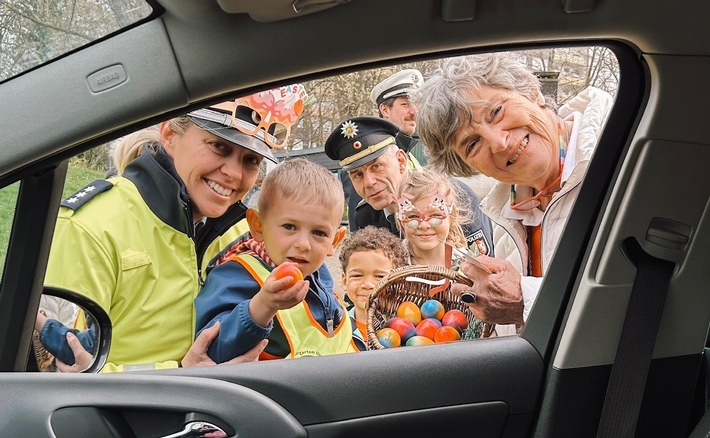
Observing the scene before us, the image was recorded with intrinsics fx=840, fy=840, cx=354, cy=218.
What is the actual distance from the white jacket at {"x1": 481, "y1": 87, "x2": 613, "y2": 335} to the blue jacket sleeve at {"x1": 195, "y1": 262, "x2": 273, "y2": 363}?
0.69 metres

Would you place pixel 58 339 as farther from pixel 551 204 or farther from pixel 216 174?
pixel 551 204

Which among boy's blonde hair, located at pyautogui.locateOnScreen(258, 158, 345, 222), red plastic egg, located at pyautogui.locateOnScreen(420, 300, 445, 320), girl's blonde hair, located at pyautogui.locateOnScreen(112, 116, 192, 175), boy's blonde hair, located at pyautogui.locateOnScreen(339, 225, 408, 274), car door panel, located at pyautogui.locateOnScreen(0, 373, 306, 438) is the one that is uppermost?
girl's blonde hair, located at pyautogui.locateOnScreen(112, 116, 192, 175)

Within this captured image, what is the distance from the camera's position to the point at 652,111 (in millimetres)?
2049

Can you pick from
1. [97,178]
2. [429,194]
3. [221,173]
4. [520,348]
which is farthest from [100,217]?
[520,348]

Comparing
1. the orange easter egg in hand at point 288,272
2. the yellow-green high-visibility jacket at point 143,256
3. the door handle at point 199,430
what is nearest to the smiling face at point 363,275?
the orange easter egg in hand at point 288,272

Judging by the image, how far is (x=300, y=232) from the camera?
84.7 inches

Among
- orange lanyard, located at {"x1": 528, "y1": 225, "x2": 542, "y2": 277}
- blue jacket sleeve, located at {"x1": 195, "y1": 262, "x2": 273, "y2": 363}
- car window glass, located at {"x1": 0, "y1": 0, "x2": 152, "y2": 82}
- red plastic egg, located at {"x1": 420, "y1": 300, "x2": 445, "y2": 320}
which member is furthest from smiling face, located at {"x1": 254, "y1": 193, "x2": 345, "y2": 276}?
car window glass, located at {"x1": 0, "y1": 0, "x2": 152, "y2": 82}

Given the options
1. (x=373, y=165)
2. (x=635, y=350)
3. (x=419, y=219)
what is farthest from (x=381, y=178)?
(x=635, y=350)

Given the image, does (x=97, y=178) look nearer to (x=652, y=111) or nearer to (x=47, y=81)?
(x=47, y=81)

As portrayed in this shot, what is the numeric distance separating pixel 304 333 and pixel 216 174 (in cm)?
47

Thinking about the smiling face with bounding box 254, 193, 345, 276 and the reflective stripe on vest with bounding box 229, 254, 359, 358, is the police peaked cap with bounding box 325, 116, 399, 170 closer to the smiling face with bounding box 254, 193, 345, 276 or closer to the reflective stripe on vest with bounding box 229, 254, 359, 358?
the smiling face with bounding box 254, 193, 345, 276

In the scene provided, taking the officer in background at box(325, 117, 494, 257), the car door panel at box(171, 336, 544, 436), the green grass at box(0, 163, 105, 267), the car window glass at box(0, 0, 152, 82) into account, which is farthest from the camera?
the officer in background at box(325, 117, 494, 257)

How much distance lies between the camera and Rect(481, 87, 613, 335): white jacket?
7.39 ft

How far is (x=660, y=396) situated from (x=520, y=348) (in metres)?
0.38
